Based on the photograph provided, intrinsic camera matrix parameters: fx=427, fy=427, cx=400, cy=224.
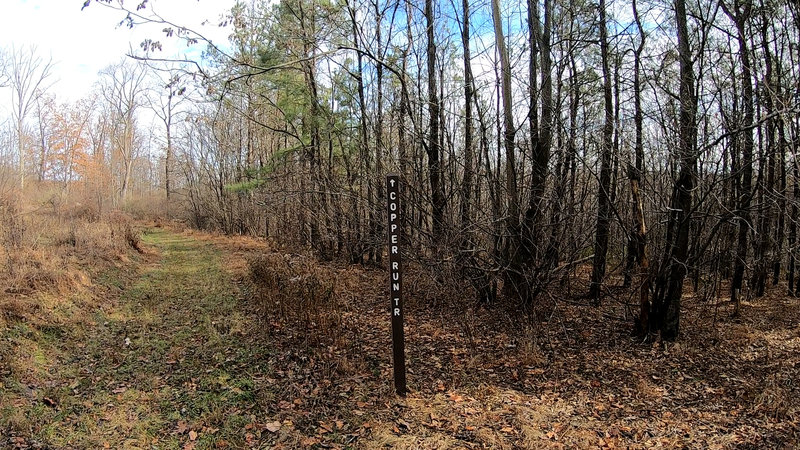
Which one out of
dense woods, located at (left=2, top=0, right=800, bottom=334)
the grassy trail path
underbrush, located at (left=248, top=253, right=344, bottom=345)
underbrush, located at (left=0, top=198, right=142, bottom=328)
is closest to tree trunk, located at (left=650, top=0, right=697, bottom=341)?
dense woods, located at (left=2, top=0, right=800, bottom=334)

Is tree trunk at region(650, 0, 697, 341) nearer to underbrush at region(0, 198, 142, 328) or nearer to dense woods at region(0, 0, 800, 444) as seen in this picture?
dense woods at region(0, 0, 800, 444)

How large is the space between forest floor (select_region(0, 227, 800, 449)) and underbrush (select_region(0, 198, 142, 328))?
410 mm

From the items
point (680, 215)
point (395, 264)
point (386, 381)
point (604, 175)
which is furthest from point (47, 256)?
point (680, 215)

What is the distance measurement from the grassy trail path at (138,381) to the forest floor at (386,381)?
0.07 feet

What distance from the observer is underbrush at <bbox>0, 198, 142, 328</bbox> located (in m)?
6.11

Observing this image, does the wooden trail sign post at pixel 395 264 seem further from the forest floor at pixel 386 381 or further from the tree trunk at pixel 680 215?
the tree trunk at pixel 680 215

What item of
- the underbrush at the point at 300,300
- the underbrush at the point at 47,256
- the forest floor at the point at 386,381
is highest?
the underbrush at the point at 47,256

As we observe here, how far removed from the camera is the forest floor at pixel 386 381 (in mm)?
3639

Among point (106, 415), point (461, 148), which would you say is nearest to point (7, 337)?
point (106, 415)

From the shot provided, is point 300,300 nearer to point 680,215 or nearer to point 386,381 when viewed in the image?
point 386,381

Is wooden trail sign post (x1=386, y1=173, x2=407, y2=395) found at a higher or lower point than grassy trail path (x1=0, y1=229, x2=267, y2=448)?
higher

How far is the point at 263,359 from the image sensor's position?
5.22 meters

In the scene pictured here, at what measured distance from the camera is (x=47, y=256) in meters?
8.03

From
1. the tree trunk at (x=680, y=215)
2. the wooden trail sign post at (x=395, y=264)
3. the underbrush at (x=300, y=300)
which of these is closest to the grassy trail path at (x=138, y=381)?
the underbrush at (x=300, y=300)
